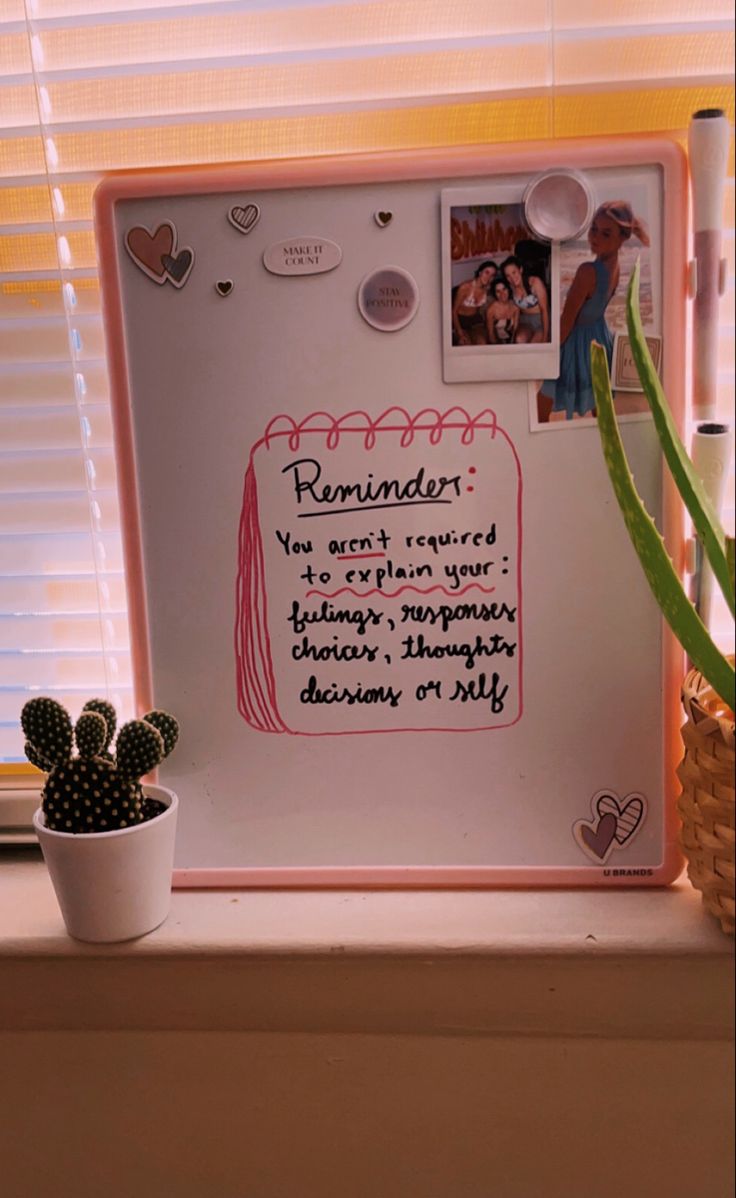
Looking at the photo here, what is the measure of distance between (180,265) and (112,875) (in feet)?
1.59

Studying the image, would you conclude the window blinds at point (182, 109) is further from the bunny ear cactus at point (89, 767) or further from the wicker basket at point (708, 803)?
the wicker basket at point (708, 803)

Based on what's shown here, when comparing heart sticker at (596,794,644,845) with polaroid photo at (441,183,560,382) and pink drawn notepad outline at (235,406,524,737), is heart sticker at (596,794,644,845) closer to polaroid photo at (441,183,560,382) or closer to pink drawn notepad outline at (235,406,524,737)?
pink drawn notepad outline at (235,406,524,737)

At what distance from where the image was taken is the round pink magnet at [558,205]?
2.57 feet

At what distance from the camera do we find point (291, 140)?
2.88ft

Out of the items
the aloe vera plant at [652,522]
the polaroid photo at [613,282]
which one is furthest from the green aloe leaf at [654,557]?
the polaroid photo at [613,282]

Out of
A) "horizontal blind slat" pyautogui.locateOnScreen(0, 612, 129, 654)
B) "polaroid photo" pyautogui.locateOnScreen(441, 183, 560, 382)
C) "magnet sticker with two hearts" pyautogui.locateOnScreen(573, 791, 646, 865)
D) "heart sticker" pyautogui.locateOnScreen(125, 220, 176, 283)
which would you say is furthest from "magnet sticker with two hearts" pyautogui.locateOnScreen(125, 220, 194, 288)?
"magnet sticker with two hearts" pyautogui.locateOnScreen(573, 791, 646, 865)

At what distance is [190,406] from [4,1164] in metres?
0.66

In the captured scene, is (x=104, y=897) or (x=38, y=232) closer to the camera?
(x=104, y=897)

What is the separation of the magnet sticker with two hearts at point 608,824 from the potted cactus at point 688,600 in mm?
85

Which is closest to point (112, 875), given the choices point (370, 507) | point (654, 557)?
point (370, 507)

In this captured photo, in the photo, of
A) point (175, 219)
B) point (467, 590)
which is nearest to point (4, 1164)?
point (467, 590)

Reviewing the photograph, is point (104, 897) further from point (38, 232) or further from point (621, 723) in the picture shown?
point (38, 232)

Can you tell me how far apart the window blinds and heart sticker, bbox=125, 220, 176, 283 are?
0.10 m

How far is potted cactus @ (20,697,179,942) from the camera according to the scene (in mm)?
781
